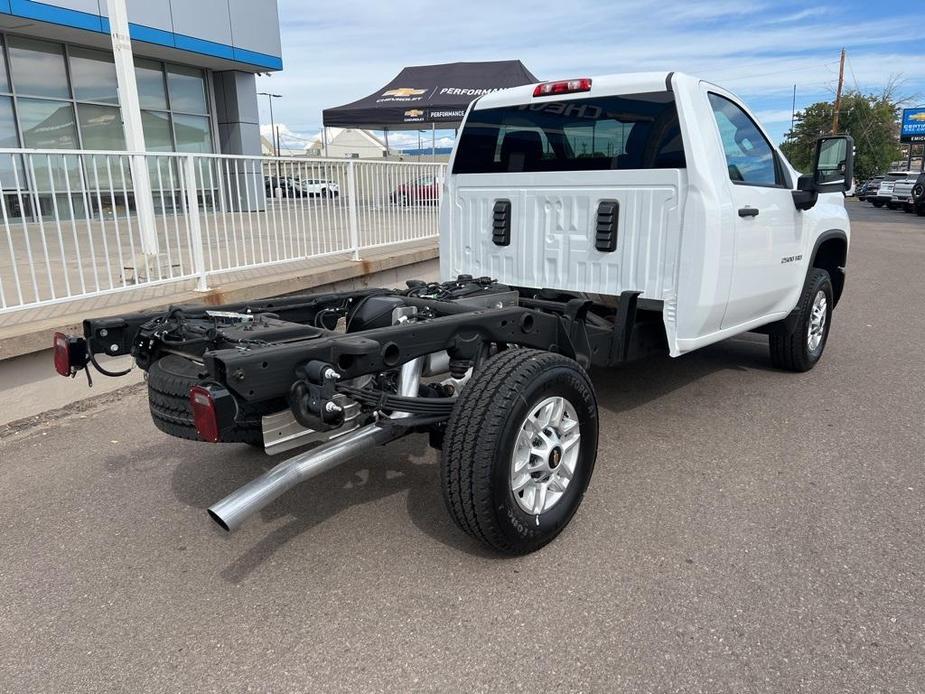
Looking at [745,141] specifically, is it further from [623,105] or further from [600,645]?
[600,645]

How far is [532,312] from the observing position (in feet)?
11.6

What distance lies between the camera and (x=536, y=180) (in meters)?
4.68

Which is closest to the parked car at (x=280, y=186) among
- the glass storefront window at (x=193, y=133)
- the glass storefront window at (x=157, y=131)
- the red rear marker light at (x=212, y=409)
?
the red rear marker light at (x=212, y=409)

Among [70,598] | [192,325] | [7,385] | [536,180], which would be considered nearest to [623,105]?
[536,180]

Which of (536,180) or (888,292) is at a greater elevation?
(536,180)

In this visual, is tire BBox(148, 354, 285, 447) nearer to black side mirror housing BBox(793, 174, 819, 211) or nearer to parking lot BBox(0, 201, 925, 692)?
parking lot BBox(0, 201, 925, 692)

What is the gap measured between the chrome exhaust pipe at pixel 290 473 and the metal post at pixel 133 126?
4.12m

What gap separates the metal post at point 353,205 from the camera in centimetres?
804

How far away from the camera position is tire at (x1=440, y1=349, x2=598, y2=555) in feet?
9.21

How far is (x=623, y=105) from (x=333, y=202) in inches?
174

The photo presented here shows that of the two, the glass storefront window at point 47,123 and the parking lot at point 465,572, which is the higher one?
the glass storefront window at point 47,123

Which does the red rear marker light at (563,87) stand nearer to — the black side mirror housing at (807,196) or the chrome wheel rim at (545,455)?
the black side mirror housing at (807,196)

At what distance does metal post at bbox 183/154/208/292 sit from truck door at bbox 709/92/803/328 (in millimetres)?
4222

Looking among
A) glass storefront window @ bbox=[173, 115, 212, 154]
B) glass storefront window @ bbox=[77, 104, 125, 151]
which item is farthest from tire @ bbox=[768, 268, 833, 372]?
glass storefront window @ bbox=[173, 115, 212, 154]
